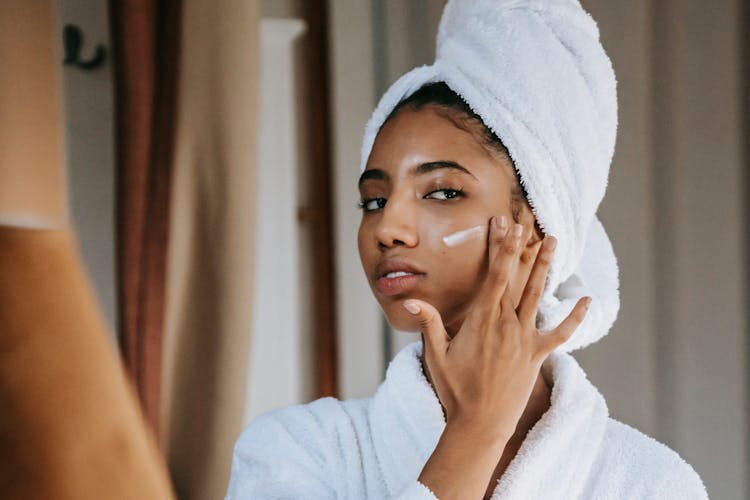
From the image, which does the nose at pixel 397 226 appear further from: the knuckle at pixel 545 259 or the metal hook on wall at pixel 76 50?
the metal hook on wall at pixel 76 50

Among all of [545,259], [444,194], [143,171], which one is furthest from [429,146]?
[143,171]

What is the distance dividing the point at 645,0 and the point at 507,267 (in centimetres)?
71

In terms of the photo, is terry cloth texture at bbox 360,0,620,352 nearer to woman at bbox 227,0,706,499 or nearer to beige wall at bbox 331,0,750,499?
woman at bbox 227,0,706,499

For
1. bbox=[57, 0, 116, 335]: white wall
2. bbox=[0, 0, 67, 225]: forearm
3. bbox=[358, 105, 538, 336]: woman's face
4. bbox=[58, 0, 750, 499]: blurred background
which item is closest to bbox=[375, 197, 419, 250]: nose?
bbox=[358, 105, 538, 336]: woman's face

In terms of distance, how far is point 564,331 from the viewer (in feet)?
1.70

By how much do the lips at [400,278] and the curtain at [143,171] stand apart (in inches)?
7.8

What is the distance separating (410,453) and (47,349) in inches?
20.8

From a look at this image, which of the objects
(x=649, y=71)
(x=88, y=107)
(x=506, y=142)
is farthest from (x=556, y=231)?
(x=88, y=107)

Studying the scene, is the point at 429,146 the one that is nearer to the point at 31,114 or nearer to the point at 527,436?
the point at 527,436

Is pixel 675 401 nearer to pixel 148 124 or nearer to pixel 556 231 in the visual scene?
pixel 556 231

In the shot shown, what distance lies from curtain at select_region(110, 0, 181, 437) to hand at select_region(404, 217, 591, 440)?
0.81 ft

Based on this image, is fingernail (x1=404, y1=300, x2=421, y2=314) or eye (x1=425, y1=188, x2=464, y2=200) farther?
eye (x1=425, y1=188, x2=464, y2=200)

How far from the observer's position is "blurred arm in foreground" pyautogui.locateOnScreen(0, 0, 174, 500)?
0.41 ft

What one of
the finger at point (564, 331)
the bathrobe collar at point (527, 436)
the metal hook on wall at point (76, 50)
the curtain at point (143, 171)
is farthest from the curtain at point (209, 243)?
the metal hook on wall at point (76, 50)
